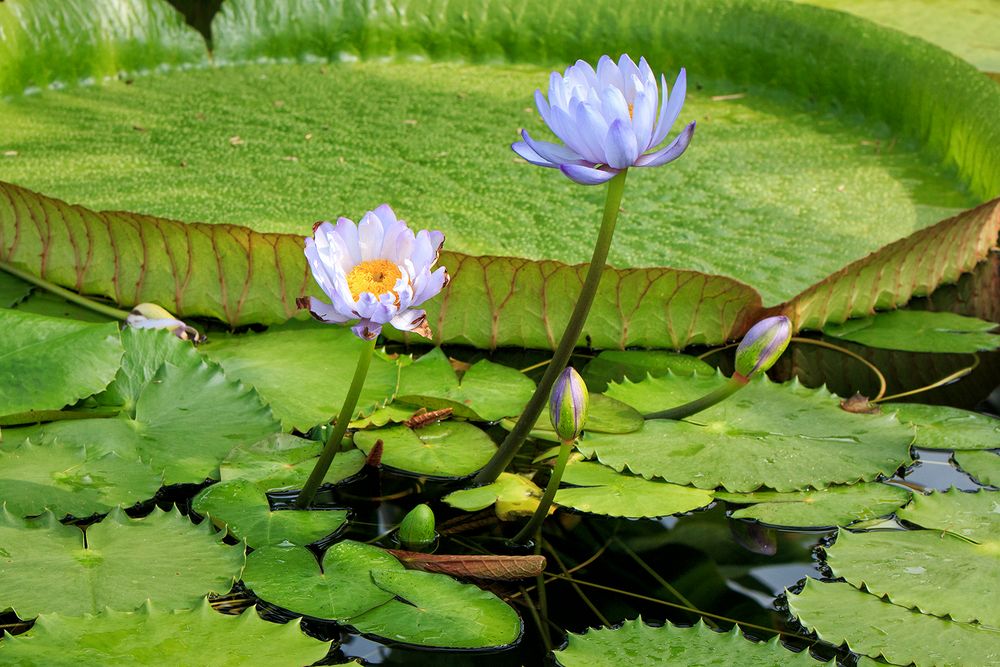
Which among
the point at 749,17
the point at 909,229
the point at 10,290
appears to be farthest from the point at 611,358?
the point at 749,17

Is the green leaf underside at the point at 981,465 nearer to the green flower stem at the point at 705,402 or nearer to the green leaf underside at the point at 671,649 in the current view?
the green flower stem at the point at 705,402

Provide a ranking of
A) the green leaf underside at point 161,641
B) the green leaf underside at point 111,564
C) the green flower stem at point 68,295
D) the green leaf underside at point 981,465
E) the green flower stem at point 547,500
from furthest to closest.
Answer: the green flower stem at point 68,295 → the green leaf underside at point 981,465 → the green flower stem at point 547,500 → the green leaf underside at point 111,564 → the green leaf underside at point 161,641

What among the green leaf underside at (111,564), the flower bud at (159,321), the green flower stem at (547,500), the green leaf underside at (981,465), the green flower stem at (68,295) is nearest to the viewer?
the green leaf underside at (111,564)

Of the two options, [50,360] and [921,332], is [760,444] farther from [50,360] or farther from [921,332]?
[50,360]

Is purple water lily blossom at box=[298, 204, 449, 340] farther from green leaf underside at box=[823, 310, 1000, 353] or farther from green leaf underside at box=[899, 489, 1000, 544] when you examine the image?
green leaf underside at box=[823, 310, 1000, 353]

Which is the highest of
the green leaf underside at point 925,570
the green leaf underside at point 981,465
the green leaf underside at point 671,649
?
the green leaf underside at point 981,465

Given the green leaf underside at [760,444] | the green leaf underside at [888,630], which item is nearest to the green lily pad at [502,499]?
the green leaf underside at [760,444]

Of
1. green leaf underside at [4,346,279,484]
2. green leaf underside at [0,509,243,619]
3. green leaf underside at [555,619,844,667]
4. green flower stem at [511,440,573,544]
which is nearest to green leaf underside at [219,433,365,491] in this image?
green leaf underside at [4,346,279,484]
